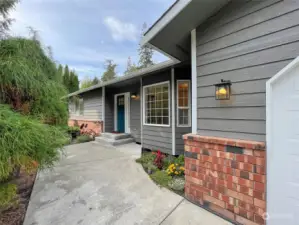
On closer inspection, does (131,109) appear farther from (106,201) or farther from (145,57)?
(145,57)

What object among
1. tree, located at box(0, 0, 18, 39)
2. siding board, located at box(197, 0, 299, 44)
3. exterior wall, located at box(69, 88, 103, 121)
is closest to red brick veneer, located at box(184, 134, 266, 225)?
siding board, located at box(197, 0, 299, 44)

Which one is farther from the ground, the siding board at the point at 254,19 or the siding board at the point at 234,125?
the siding board at the point at 254,19

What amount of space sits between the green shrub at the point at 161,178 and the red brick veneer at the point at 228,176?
72 centimetres

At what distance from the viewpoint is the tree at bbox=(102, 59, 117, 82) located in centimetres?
3021

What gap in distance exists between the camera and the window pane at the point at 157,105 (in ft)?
19.4

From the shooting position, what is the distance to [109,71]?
3048 centimetres

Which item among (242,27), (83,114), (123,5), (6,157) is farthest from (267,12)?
(83,114)

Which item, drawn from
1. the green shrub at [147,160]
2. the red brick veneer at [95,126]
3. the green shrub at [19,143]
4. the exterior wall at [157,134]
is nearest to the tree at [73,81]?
the red brick veneer at [95,126]

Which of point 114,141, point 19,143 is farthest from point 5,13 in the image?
point 114,141

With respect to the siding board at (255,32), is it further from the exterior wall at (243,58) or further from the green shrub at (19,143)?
the green shrub at (19,143)

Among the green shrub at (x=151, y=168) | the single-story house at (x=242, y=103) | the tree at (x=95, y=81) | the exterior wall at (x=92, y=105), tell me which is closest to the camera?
the single-story house at (x=242, y=103)

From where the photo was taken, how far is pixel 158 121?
20.1 ft

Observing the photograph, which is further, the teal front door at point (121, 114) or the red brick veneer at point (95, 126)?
the red brick veneer at point (95, 126)

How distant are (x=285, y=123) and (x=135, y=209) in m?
2.47
